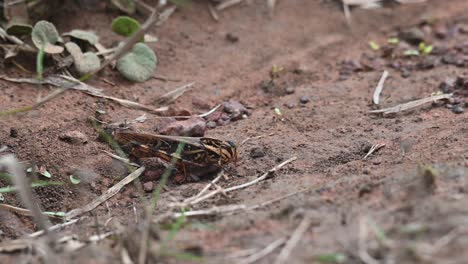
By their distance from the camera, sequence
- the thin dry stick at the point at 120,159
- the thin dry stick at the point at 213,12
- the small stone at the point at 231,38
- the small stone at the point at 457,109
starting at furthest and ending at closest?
the thin dry stick at the point at 213,12
the small stone at the point at 231,38
the small stone at the point at 457,109
the thin dry stick at the point at 120,159

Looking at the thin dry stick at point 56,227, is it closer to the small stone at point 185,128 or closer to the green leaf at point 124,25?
the small stone at point 185,128

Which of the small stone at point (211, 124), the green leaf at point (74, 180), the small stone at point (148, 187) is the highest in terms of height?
the green leaf at point (74, 180)

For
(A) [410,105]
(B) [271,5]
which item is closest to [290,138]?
(A) [410,105]

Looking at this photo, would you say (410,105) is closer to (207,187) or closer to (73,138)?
(207,187)

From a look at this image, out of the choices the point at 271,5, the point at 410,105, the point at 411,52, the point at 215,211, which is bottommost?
the point at 411,52

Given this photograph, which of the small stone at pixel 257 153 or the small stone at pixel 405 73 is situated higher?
the small stone at pixel 257 153

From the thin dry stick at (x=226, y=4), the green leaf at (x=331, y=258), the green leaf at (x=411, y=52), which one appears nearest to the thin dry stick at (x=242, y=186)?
the green leaf at (x=331, y=258)

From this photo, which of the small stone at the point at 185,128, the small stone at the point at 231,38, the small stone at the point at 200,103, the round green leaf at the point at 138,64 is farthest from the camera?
the small stone at the point at 231,38
